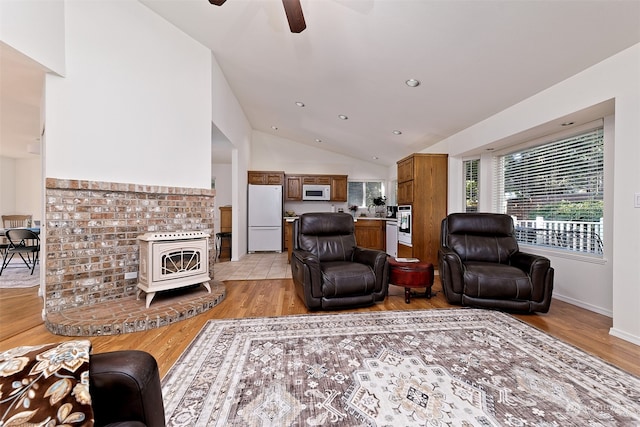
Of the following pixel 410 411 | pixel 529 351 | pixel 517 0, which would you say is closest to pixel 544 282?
pixel 529 351

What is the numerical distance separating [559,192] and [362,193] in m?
4.42

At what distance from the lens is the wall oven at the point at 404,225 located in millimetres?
4409

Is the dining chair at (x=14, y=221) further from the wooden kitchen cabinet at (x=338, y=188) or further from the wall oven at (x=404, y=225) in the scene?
the wall oven at (x=404, y=225)

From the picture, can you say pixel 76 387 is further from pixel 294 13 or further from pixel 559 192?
pixel 559 192

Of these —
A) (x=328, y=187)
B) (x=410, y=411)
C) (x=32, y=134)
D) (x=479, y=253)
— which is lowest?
(x=410, y=411)

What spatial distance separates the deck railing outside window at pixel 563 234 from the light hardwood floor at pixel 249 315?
68 centimetres

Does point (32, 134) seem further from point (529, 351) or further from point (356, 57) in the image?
point (529, 351)

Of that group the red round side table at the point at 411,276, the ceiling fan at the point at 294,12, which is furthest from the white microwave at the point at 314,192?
the ceiling fan at the point at 294,12

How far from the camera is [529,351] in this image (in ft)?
6.06

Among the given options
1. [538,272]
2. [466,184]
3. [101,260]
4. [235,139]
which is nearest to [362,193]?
[466,184]

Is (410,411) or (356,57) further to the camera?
(356,57)

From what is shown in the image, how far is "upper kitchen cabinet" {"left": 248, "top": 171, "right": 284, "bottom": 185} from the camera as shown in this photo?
617 cm

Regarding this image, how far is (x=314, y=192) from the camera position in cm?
661

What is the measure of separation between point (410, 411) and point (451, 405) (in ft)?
0.78
